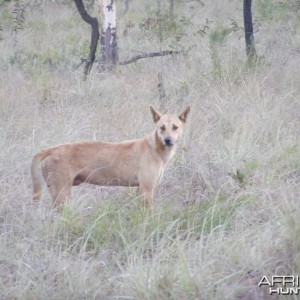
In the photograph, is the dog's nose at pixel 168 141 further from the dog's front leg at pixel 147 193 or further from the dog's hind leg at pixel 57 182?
the dog's hind leg at pixel 57 182

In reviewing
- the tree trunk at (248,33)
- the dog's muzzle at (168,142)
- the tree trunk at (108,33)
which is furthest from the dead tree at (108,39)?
the dog's muzzle at (168,142)

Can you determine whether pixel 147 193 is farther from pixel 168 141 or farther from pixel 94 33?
pixel 94 33

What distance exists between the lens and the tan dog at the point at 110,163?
6426 mm

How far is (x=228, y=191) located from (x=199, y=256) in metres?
1.71

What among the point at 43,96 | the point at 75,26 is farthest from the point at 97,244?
the point at 75,26

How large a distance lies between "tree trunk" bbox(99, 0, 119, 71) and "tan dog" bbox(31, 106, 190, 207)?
18.3ft

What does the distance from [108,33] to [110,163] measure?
20.5 ft

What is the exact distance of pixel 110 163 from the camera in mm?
6711

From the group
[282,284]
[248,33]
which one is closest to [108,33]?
[248,33]

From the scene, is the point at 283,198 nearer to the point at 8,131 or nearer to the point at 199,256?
the point at 199,256

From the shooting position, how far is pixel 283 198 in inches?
224

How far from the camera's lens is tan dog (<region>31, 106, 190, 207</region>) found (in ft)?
21.1

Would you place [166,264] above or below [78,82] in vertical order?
below

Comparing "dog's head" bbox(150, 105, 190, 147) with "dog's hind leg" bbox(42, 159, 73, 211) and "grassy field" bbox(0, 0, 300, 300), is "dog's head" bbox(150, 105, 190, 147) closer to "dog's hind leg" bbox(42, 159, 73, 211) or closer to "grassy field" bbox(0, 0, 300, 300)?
"grassy field" bbox(0, 0, 300, 300)
